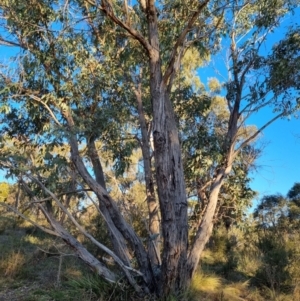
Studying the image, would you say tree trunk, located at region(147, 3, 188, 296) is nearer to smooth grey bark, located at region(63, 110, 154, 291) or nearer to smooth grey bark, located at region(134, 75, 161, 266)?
smooth grey bark, located at region(63, 110, 154, 291)

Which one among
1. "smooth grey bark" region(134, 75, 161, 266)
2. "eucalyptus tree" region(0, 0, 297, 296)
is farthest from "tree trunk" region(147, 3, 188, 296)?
"smooth grey bark" region(134, 75, 161, 266)

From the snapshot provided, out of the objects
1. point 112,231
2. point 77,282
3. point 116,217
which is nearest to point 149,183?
point 112,231

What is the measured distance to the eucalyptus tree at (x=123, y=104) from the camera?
5766mm

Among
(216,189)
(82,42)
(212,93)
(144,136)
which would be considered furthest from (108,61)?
(212,93)

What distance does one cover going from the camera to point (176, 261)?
5.42 metres

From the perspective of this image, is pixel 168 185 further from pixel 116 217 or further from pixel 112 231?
pixel 112 231

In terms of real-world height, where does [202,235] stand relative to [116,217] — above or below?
below

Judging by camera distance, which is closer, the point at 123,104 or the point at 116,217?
the point at 116,217

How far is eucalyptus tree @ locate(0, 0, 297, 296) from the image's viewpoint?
577cm

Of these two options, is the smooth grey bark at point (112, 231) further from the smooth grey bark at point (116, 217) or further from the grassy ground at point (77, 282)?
the grassy ground at point (77, 282)

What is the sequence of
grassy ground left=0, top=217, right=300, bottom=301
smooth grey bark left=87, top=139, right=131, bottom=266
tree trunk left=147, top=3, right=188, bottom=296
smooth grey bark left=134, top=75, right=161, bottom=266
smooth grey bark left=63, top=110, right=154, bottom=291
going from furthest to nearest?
smooth grey bark left=134, top=75, right=161, bottom=266, smooth grey bark left=87, top=139, right=131, bottom=266, smooth grey bark left=63, top=110, right=154, bottom=291, grassy ground left=0, top=217, right=300, bottom=301, tree trunk left=147, top=3, right=188, bottom=296

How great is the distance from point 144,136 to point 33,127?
264cm

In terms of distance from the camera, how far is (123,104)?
29.2ft

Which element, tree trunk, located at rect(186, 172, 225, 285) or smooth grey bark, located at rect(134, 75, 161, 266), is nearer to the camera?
tree trunk, located at rect(186, 172, 225, 285)
